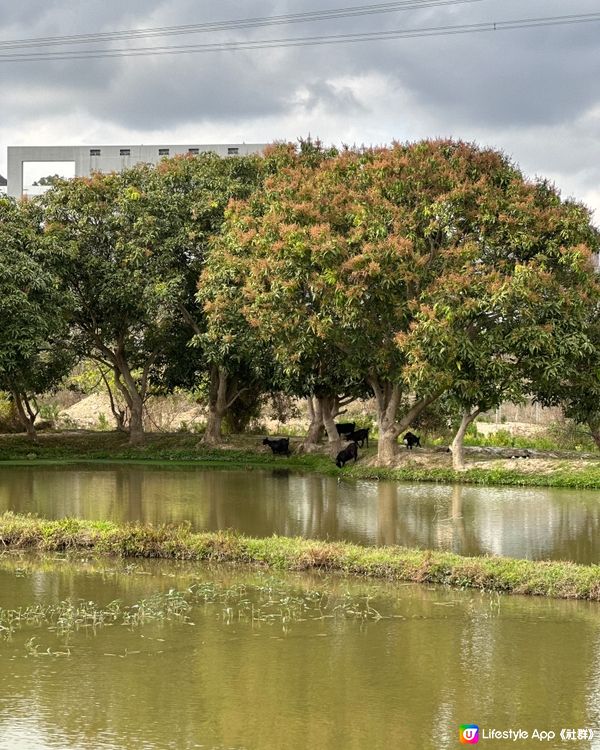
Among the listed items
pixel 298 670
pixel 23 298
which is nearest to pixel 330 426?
pixel 23 298

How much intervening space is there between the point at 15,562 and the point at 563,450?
17.8 meters

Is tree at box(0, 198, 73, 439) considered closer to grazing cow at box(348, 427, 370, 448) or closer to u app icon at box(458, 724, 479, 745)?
grazing cow at box(348, 427, 370, 448)

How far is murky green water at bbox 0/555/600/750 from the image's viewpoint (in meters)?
6.46

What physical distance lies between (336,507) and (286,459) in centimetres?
991

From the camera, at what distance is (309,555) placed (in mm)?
11891

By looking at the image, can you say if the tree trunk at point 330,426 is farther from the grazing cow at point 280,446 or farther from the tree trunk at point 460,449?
the tree trunk at point 460,449

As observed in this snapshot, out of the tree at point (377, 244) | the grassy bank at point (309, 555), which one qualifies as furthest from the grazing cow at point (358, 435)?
the grassy bank at point (309, 555)

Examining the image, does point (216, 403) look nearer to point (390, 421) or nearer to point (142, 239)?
point (142, 239)

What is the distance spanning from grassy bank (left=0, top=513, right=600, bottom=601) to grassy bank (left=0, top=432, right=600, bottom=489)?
10086mm

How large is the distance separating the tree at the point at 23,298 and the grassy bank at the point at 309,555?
11241 mm

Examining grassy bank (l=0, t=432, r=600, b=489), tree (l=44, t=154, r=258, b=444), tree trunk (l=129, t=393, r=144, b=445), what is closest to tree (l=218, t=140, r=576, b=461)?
grassy bank (l=0, t=432, r=600, b=489)

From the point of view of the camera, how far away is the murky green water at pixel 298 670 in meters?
6.46

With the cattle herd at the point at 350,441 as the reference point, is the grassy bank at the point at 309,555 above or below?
below

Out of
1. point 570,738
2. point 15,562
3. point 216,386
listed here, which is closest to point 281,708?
point 570,738
